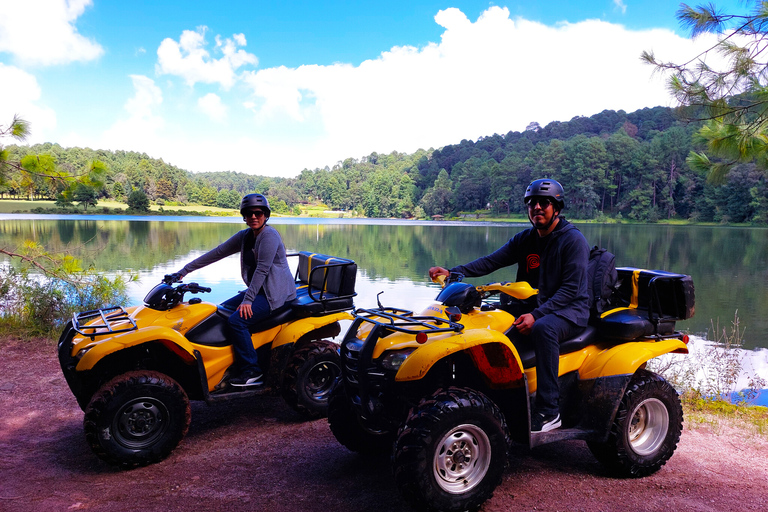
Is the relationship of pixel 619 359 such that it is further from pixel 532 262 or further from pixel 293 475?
pixel 293 475

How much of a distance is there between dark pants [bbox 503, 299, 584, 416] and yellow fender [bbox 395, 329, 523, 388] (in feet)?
0.81

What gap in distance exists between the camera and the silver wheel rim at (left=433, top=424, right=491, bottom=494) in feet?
10.5

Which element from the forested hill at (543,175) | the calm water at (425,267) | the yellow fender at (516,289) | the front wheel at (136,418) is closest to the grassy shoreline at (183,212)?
the forested hill at (543,175)

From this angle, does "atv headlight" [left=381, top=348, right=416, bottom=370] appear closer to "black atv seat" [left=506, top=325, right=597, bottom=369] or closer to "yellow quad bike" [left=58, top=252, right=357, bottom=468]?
"black atv seat" [left=506, top=325, right=597, bottom=369]

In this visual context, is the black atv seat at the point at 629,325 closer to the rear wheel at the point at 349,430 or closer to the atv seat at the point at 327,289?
the rear wheel at the point at 349,430

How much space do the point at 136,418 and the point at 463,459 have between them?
253 centimetres

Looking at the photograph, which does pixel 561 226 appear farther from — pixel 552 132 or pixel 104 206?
pixel 552 132

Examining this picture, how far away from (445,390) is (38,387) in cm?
515

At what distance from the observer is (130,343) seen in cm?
406

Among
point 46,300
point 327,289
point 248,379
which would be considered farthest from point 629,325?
point 46,300

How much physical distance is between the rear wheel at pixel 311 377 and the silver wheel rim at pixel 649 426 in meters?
2.66

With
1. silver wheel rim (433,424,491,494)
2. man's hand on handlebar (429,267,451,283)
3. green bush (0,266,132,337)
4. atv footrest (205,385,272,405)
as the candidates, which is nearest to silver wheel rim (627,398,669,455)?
silver wheel rim (433,424,491,494)

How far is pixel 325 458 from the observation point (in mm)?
4270

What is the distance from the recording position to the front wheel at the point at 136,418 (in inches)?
153
